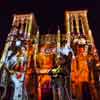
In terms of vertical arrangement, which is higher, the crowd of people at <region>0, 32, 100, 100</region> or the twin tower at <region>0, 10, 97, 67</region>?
the twin tower at <region>0, 10, 97, 67</region>

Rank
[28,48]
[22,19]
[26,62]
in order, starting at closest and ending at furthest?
1. [26,62]
2. [28,48]
3. [22,19]

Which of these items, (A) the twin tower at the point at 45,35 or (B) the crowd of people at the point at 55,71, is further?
(A) the twin tower at the point at 45,35

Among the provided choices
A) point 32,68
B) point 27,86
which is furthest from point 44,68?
point 27,86

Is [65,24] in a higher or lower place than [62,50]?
higher

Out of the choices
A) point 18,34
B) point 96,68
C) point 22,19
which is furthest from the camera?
point 22,19

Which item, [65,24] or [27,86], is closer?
[27,86]

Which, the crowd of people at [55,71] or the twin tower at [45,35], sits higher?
the twin tower at [45,35]

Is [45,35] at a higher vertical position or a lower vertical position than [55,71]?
higher

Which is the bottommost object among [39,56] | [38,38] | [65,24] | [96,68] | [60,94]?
[60,94]

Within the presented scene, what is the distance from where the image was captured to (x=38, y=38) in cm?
655

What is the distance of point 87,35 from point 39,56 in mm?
1398

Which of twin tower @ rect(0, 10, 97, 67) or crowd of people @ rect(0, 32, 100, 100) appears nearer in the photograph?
crowd of people @ rect(0, 32, 100, 100)

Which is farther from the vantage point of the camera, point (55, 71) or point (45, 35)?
point (45, 35)

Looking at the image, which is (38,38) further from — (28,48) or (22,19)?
(22,19)
